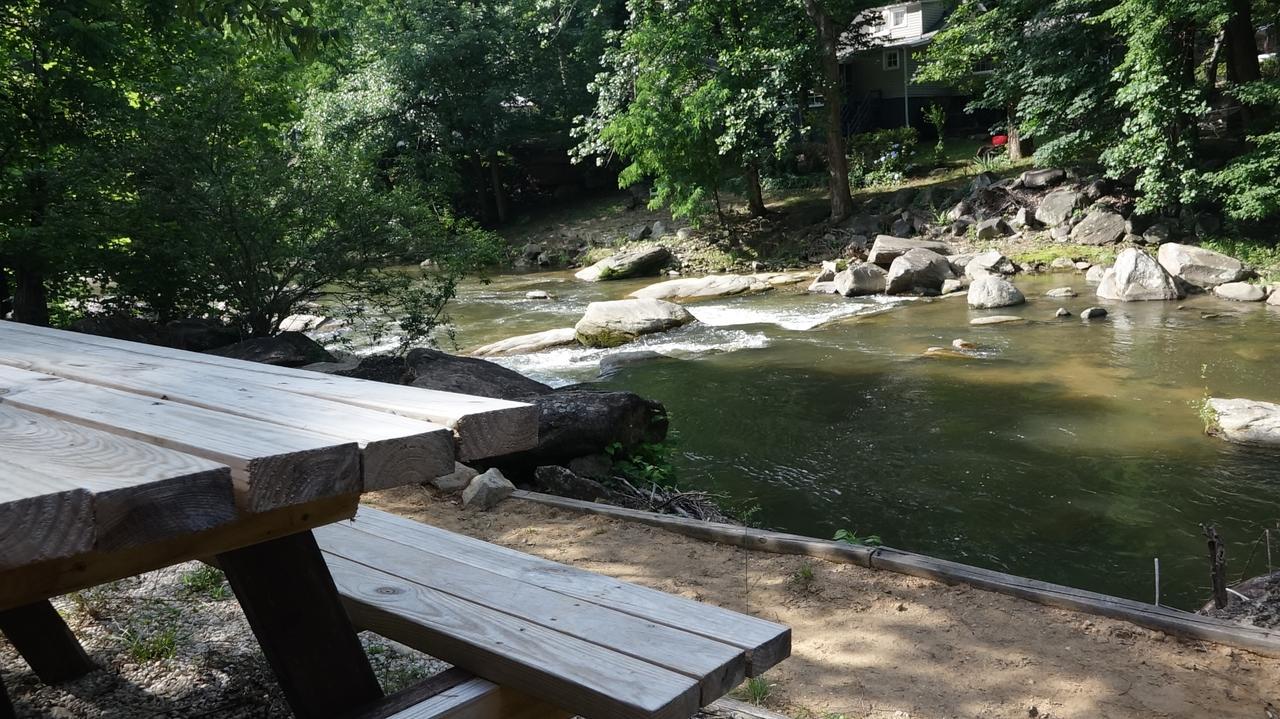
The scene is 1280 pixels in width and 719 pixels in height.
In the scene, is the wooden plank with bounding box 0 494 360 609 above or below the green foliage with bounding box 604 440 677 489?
above

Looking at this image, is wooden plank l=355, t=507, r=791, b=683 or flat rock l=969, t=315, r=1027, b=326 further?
flat rock l=969, t=315, r=1027, b=326

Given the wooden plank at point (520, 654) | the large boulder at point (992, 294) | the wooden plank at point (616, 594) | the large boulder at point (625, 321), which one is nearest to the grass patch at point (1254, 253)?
the large boulder at point (992, 294)

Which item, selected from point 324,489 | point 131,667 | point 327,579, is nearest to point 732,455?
point 131,667

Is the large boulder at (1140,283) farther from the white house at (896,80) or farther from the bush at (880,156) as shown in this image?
the white house at (896,80)

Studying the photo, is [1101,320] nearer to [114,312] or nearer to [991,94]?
[991,94]

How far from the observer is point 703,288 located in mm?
16938

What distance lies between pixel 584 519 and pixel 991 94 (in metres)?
17.0

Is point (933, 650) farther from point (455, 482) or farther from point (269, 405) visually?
point (455, 482)

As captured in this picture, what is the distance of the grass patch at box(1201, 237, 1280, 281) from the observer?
1400 cm

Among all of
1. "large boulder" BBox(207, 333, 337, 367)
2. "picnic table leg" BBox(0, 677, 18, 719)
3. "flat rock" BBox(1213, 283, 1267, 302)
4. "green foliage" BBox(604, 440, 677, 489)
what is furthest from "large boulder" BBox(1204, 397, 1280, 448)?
"picnic table leg" BBox(0, 677, 18, 719)

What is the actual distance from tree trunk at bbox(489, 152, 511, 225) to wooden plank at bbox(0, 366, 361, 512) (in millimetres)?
26426

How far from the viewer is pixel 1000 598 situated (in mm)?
4059

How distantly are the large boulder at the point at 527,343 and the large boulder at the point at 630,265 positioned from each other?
712cm

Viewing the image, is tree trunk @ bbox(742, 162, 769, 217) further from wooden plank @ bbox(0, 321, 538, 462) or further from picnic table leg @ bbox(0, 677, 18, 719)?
picnic table leg @ bbox(0, 677, 18, 719)
